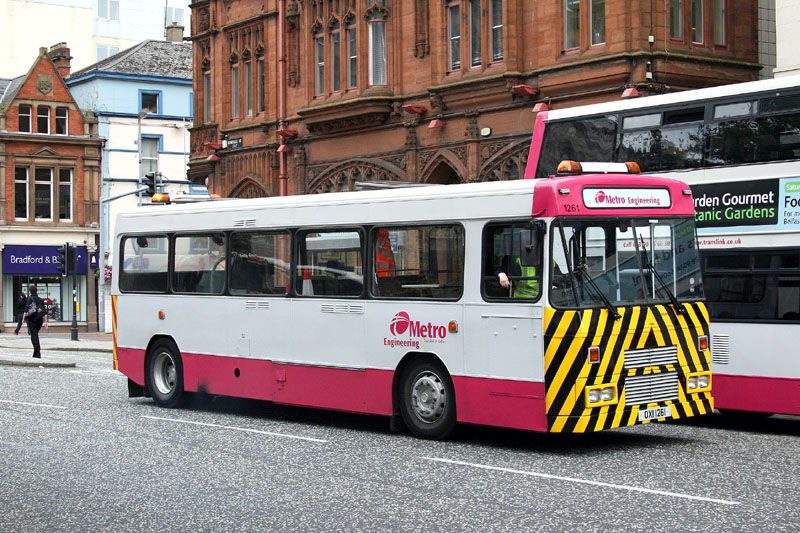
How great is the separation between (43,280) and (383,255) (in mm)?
45378

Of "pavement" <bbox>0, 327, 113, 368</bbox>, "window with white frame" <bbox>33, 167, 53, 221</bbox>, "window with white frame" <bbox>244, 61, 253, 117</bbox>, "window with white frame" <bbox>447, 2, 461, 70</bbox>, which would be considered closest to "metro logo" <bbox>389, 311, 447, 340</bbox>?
"pavement" <bbox>0, 327, 113, 368</bbox>

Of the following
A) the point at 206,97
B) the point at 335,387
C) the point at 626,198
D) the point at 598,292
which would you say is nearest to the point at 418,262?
the point at 335,387

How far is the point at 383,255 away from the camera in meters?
13.2

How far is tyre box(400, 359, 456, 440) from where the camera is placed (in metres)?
12.4

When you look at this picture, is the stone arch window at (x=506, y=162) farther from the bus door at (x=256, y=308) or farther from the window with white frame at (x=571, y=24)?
the bus door at (x=256, y=308)

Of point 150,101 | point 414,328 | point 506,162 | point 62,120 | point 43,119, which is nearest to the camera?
point 414,328

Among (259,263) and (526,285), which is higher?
(259,263)

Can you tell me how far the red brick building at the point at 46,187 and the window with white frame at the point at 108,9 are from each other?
15003 mm

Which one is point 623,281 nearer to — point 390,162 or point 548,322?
point 548,322

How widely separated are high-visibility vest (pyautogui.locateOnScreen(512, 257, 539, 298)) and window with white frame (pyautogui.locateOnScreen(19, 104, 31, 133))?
49082mm

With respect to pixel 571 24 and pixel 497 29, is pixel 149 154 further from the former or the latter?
pixel 571 24

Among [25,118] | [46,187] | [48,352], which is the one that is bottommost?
[48,352]

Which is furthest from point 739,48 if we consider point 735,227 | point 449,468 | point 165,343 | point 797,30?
point 449,468

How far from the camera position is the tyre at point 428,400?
12.4 meters
